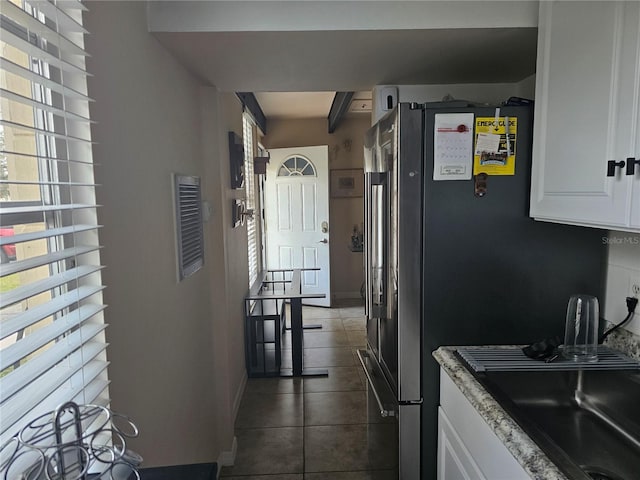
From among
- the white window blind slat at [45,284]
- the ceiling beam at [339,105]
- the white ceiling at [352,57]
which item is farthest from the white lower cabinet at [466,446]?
the ceiling beam at [339,105]

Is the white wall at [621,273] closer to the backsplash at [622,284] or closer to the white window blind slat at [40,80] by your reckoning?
the backsplash at [622,284]

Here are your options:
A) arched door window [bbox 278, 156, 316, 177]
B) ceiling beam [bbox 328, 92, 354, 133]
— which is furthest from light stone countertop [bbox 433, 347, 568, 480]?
arched door window [bbox 278, 156, 316, 177]

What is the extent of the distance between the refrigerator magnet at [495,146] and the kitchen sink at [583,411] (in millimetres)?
717

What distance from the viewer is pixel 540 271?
159cm

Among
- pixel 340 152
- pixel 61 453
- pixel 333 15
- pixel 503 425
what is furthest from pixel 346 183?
pixel 61 453

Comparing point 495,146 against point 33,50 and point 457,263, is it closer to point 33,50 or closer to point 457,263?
point 457,263

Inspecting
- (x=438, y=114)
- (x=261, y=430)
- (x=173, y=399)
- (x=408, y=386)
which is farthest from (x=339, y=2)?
(x=261, y=430)

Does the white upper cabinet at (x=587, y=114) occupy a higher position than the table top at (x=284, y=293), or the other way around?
the white upper cabinet at (x=587, y=114)

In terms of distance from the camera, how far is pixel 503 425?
1.08 m

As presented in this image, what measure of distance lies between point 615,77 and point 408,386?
1196 mm

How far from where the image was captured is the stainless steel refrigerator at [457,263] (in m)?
1.53

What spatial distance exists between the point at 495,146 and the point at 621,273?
64 cm

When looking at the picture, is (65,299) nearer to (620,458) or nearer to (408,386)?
(408,386)

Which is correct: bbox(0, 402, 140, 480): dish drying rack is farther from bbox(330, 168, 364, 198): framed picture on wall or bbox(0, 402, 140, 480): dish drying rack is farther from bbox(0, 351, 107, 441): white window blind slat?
bbox(330, 168, 364, 198): framed picture on wall
